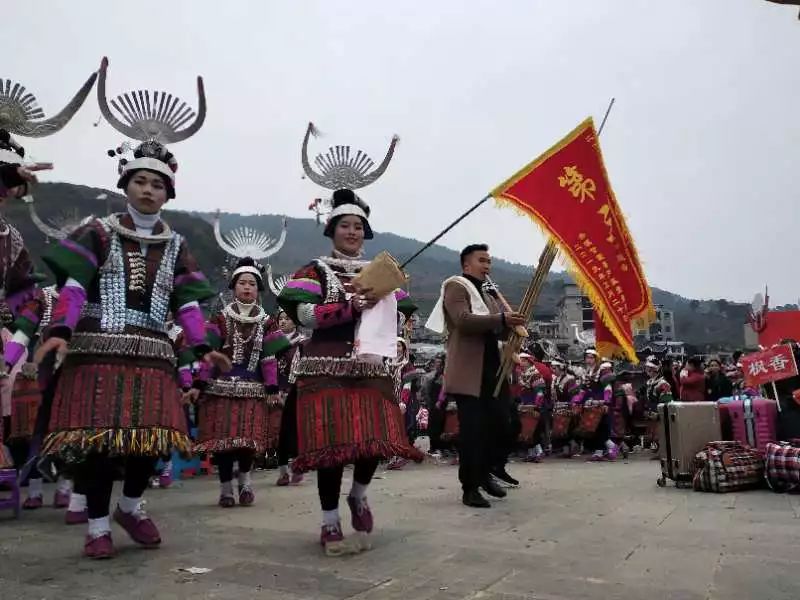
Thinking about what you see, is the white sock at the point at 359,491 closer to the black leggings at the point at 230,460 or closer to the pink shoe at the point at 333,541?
the pink shoe at the point at 333,541

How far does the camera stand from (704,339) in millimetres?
78688

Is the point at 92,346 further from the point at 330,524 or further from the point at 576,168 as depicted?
the point at 576,168

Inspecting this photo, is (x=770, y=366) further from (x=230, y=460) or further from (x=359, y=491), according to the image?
(x=230, y=460)

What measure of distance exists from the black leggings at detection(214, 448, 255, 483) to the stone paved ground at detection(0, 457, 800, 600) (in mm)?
369

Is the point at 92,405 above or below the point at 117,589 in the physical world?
above

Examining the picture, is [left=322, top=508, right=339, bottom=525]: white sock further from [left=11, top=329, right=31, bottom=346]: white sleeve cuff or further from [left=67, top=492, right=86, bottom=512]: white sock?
[left=67, top=492, right=86, bottom=512]: white sock

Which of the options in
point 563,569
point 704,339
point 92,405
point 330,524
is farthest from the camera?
point 704,339

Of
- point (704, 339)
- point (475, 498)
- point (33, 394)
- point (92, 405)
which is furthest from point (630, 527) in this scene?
point (704, 339)

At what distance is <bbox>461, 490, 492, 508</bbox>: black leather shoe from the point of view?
545cm

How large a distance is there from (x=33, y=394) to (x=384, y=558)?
4.22 meters

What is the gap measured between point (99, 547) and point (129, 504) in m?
0.38

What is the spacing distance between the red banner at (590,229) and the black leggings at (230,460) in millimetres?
2999

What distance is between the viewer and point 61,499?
5824mm

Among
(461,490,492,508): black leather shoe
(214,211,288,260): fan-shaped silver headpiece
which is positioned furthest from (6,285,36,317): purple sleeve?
(214,211,288,260): fan-shaped silver headpiece
